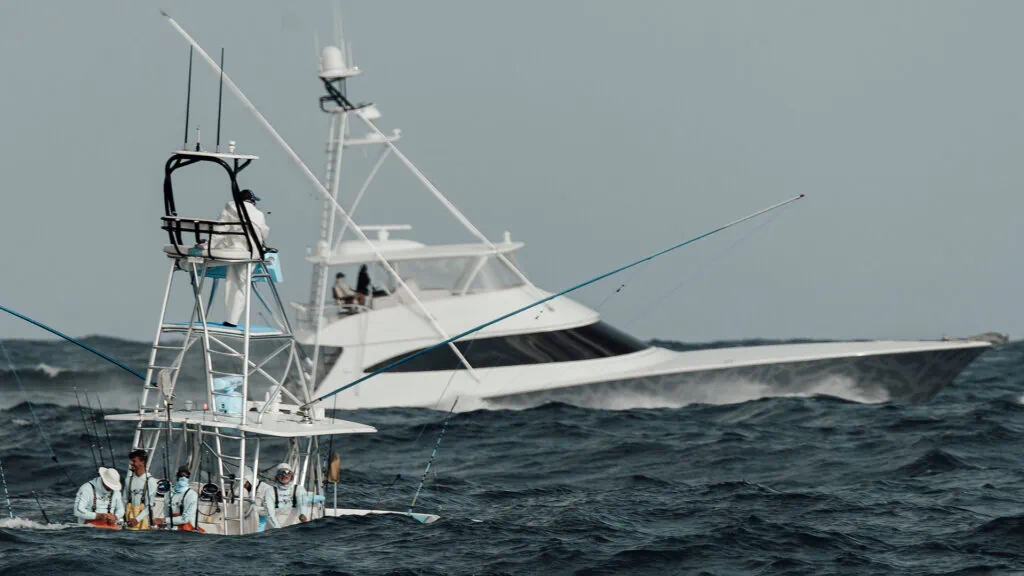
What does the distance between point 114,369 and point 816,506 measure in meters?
24.2

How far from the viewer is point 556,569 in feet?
45.4

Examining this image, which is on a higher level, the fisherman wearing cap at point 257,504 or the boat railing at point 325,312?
the boat railing at point 325,312

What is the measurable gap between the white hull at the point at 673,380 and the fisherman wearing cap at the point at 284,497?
10.3 meters

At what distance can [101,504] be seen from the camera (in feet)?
48.8

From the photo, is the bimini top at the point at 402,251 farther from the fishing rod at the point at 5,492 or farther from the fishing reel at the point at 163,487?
the fishing reel at the point at 163,487

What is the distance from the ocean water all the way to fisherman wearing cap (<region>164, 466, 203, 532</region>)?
27 centimetres

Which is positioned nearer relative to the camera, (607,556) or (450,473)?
(607,556)

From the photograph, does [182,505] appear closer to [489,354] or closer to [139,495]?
[139,495]

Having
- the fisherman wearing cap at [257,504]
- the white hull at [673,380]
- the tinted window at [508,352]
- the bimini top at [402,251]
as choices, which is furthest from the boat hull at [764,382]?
the fisherman wearing cap at [257,504]

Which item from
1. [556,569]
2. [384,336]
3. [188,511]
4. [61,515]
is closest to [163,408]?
[188,511]

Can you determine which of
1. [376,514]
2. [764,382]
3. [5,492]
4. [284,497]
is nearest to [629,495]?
[376,514]

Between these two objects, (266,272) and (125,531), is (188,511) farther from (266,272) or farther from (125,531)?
(266,272)

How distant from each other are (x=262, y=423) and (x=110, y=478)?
5.36 ft

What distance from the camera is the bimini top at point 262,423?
1459 centimetres
